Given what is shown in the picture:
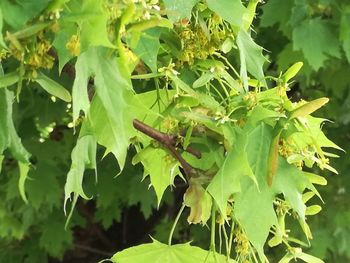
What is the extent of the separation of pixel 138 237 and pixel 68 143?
641mm

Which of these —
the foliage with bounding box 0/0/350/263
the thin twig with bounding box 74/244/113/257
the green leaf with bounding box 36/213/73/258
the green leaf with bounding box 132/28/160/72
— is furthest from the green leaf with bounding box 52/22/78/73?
the thin twig with bounding box 74/244/113/257

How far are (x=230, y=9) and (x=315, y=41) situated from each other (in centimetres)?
106

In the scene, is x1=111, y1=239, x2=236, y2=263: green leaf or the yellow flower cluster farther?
x1=111, y1=239, x2=236, y2=263: green leaf

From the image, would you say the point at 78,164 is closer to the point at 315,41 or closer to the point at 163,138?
the point at 163,138

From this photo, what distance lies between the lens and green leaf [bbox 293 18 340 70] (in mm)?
1843

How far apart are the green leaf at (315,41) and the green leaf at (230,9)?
100 cm

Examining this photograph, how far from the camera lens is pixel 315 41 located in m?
1.86

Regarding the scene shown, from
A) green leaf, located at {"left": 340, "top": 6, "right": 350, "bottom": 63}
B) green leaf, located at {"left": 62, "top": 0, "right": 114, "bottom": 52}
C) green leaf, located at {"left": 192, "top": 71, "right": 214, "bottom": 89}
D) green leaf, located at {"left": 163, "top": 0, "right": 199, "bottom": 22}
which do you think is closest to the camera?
green leaf, located at {"left": 62, "top": 0, "right": 114, "bottom": 52}

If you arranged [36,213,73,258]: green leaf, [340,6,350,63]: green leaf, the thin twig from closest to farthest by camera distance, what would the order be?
[340,6,350,63]: green leaf
[36,213,73,258]: green leaf
the thin twig

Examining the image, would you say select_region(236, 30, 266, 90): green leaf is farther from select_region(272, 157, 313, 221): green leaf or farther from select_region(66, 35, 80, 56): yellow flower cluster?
select_region(66, 35, 80, 56): yellow flower cluster

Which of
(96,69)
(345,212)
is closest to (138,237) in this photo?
(345,212)

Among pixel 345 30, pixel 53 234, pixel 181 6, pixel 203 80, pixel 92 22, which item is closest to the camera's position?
pixel 92 22

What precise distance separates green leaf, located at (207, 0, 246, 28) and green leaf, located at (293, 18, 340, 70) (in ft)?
3.30

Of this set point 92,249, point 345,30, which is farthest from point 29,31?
point 92,249
